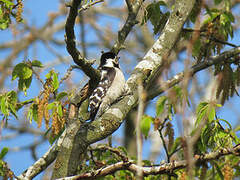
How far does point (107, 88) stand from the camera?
18.2 feet

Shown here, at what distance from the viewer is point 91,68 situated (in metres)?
3.61

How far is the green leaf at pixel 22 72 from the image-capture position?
13.5 feet

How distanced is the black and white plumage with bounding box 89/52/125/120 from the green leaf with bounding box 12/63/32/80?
1.11 m

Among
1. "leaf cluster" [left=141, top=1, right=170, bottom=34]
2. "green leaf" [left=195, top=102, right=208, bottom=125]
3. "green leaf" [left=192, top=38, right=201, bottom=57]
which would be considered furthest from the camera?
"green leaf" [left=192, top=38, right=201, bottom=57]

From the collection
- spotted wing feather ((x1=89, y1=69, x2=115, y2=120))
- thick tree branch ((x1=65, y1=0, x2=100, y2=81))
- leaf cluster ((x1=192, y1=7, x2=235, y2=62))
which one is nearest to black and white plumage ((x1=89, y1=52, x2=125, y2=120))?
spotted wing feather ((x1=89, y1=69, x2=115, y2=120))

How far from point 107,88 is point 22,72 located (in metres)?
1.64

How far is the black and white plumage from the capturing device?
5.19m

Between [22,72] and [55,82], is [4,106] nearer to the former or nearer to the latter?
[22,72]

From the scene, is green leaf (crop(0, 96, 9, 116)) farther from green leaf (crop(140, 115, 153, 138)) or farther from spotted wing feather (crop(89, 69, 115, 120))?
green leaf (crop(140, 115, 153, 138))

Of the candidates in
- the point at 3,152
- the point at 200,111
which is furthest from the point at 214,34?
the point at 3,152

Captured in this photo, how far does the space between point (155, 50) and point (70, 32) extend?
0.97 metres

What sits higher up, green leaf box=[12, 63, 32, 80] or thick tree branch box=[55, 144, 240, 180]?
green leaf box=[12, 63, 32, 80]

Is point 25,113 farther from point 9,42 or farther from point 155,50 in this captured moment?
point 9,42

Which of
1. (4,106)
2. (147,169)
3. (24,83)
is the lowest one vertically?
(147,169)
